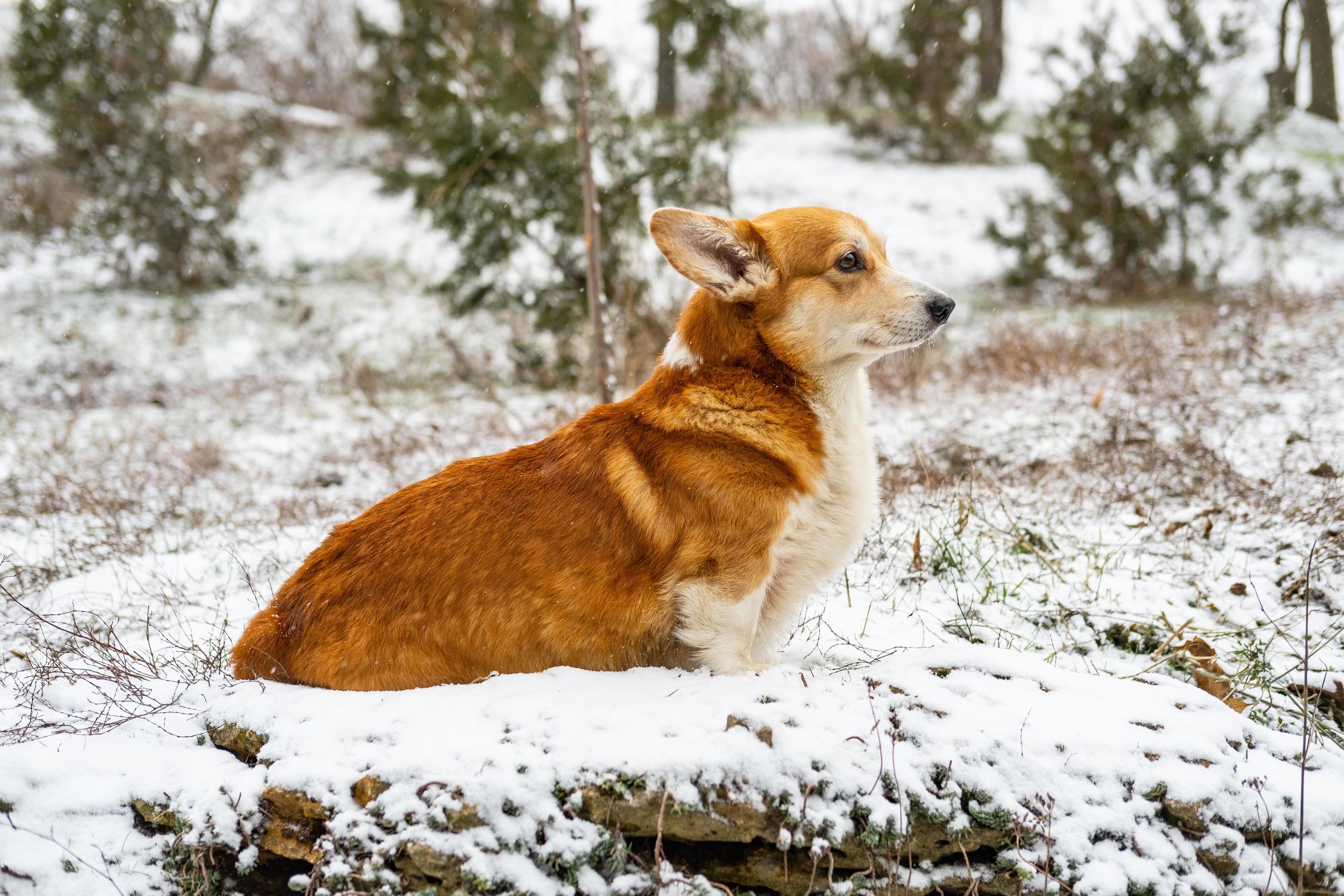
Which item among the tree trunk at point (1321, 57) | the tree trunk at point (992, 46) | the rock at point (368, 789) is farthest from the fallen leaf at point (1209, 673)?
the tree trunk at point (992, 46)

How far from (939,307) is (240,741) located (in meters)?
2.78

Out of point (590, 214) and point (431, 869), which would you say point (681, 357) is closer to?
point (431, 869)

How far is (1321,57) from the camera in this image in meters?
17.9

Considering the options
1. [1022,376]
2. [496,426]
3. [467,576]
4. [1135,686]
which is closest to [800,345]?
[467,576]

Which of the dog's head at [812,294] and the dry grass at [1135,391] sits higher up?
the dog's head at [812,294]

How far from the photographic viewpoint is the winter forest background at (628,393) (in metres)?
2.32

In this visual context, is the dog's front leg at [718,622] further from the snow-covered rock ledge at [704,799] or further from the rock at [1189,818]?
the rock at [1189,818]

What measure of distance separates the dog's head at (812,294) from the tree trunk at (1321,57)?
18.1 meters

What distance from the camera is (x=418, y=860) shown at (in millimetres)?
2180

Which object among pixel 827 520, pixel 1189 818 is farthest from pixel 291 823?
pixel 1189 818

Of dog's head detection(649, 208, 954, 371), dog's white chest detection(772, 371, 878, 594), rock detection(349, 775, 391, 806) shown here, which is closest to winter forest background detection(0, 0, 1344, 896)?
rock detection(349, 775, 391, 806)

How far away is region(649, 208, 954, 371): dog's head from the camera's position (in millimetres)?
2973

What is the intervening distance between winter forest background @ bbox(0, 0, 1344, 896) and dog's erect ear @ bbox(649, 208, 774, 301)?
138 centimetres

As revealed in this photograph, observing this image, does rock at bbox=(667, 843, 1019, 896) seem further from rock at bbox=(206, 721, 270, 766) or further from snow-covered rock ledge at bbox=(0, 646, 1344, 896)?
rock at bbox=(206, 721, 270, 766)
